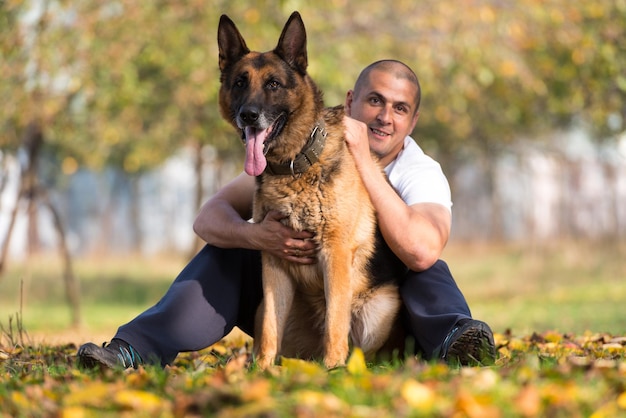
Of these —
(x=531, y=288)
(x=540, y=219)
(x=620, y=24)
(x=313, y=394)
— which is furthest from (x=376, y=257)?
(x=540, y=219)

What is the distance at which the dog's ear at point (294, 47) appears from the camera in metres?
4.36

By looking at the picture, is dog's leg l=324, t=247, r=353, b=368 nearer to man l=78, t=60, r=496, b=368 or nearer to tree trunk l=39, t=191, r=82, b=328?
man l=78, t=60, r=496, b=368

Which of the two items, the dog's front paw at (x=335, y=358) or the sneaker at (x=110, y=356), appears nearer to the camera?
the sneaker at (x=110, y=356)

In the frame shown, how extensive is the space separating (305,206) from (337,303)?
1.76ft

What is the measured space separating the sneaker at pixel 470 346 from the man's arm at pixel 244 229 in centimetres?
87

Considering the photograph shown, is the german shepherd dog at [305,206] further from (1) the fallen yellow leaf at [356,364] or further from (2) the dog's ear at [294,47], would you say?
(1) the fallen yellow leaf at [356,364]

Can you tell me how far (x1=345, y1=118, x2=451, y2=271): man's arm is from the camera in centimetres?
430

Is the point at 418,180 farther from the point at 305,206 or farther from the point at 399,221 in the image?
the point at 305,206

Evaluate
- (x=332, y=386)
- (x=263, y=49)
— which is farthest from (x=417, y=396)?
(x=263, y=49)

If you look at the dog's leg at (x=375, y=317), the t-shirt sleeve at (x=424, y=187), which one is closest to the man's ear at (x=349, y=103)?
the t-shirt sleeve at (x=424, y=187)

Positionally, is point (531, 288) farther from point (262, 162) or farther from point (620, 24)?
point (262, 162)

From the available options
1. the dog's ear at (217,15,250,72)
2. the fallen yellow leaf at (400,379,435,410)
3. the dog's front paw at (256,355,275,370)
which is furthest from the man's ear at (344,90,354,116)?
the fallen yellow leaf at (400,379,435,410)

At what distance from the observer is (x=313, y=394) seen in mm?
2512

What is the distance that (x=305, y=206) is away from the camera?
4207mm
